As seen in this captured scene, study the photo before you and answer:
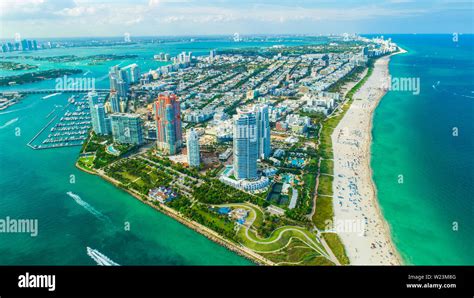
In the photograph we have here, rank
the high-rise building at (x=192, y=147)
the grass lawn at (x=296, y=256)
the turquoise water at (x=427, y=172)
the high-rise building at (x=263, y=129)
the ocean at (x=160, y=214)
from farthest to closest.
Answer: the high-rise building at (x=263, y=129)
the high-rise building at (x=192, y=147)
the turquoise water at (x=427, y=172)
the ocean at (x=160, y=214)
the grass lawn at (x=296, y=256)

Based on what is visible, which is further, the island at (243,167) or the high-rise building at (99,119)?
the high-rise building at (99,119)

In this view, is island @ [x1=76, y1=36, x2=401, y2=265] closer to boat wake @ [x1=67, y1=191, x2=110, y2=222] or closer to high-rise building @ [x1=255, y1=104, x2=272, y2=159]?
high-rise building @ [x1=255, y1=104, x2=272, y2=159]

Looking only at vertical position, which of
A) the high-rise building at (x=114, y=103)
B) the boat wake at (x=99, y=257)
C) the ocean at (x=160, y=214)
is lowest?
the boat wake at (x=99, y=257)

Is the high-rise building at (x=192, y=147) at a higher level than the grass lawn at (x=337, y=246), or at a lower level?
higher

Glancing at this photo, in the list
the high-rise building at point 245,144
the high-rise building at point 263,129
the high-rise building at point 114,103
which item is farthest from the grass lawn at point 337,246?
the high-rise building at point 114,103

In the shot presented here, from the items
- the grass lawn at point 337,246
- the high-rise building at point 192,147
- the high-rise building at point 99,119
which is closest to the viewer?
the grass lawn at point 337,246

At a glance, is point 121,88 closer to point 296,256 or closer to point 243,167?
point 243,167

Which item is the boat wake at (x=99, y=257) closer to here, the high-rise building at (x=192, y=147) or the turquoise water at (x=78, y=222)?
the turquoise water at (x=78, y=222)
